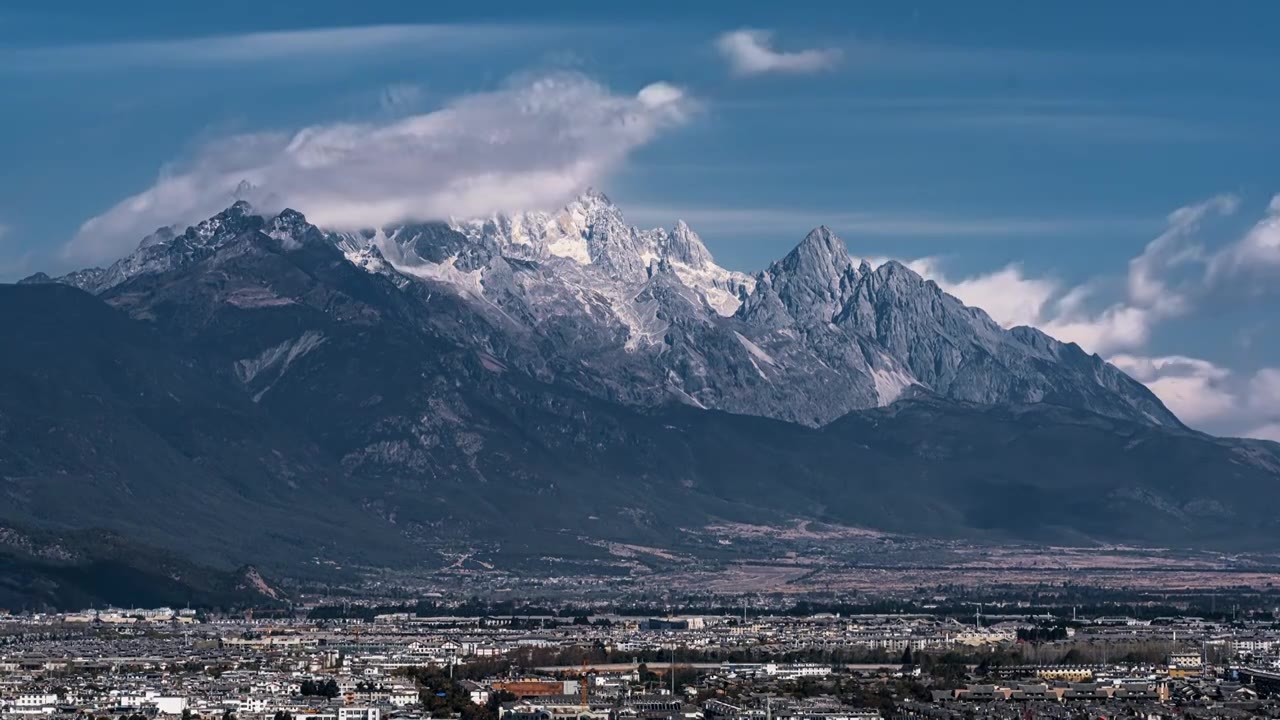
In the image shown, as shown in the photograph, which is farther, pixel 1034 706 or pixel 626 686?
pixel 626 686

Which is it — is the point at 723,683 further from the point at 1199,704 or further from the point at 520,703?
the point at 1199,704

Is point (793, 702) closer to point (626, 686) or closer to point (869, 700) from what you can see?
point (869, 700)

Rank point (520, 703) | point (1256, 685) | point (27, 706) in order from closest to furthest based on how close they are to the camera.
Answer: point (27, 706)
point (520, 703)
point (1256, 685)

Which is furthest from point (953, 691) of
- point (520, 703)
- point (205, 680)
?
point (205, 680)

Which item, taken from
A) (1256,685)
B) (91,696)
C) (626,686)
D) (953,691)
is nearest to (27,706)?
(91,696)

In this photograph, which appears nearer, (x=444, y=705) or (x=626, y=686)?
(x=444, y=705)

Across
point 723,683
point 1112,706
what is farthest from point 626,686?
point 1112,706

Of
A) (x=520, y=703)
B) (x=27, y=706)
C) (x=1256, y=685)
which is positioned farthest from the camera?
(x=1256, y=685)
